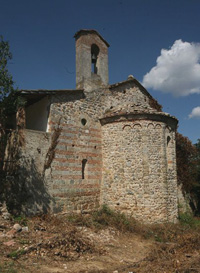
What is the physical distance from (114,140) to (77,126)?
6.43 feet

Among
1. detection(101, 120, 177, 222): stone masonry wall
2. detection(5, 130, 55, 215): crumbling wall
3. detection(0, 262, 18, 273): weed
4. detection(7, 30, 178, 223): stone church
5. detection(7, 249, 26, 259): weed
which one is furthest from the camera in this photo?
detection(101, 120, 177, 222): stone masonry wall

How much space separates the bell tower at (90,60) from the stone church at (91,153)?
0.19 feet

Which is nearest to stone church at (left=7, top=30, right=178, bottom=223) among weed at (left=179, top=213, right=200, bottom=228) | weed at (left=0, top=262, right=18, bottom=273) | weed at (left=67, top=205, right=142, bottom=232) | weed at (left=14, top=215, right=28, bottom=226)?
weed at (left=67, top=205, right=142, bottom=232)

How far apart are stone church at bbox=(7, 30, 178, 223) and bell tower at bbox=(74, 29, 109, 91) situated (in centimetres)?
6

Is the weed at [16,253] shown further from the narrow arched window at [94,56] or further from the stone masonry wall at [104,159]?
the narrow arched window at [94,56]

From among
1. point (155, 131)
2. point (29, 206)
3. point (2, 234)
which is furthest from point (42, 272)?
point (155, 131)

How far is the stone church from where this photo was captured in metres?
10.1

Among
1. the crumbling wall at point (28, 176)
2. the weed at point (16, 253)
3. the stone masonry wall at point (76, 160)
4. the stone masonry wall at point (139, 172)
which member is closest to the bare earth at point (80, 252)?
the weed at point (16, 253)

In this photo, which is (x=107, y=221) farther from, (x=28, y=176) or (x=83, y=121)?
(x=83, y=121)

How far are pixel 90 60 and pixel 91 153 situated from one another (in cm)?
510

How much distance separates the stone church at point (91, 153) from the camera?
33.2 ft

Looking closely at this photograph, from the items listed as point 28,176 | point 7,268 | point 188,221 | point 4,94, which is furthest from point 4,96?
point 188,221

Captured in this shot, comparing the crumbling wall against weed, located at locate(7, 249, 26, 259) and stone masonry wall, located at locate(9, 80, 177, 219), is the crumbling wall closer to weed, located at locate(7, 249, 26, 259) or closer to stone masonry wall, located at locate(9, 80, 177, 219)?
stone masonry wall, located at locate(9, 80, 177, 219)

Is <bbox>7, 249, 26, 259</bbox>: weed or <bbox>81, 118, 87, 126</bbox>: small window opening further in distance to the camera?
<bbox>81, 118, 87, 126</bbox>: small window opening
